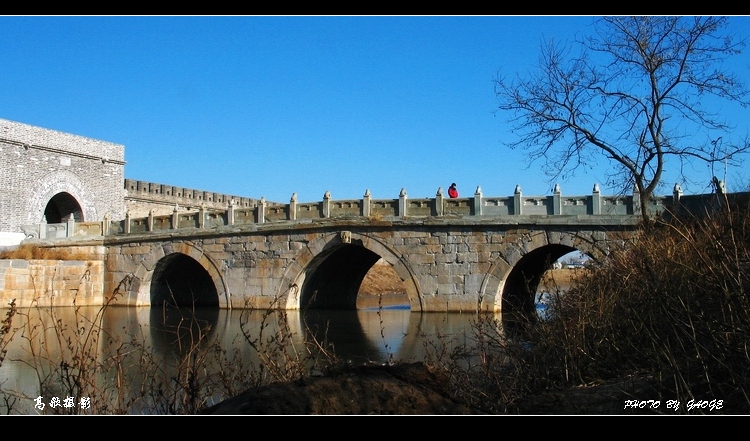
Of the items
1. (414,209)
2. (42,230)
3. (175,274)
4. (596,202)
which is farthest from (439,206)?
(42,230)

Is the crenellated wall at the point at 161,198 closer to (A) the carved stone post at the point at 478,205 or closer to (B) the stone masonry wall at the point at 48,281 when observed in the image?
(B) the stone masonry wall at the point at 48,281

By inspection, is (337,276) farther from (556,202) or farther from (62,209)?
(62,209)

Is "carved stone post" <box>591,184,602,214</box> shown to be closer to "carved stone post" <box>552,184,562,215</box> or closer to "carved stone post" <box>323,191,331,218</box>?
"carved stone post" <box>552,184,562,215</box>

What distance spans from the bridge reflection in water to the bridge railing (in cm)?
283

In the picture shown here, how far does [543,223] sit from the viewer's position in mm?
19422

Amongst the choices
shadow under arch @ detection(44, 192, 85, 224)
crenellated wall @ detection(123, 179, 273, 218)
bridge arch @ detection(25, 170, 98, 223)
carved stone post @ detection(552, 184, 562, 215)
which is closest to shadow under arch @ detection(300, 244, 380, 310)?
carved stone post @ detection(552, 184, 562, 215)

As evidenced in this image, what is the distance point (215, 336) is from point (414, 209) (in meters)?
13.8

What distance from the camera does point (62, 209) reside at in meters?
32.8

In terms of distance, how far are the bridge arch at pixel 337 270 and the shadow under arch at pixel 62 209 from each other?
42.2 feet

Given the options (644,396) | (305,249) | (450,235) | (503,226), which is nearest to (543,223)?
(503,226)

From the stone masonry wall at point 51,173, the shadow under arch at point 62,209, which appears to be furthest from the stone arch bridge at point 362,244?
the shadow under arch at point 62,209

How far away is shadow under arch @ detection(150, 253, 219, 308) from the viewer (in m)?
26.3

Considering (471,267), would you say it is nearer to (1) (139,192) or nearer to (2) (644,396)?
(2) (644,396)
